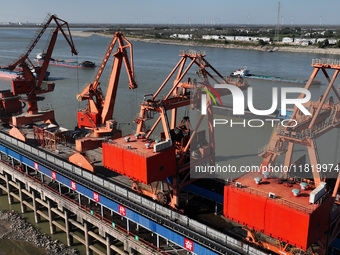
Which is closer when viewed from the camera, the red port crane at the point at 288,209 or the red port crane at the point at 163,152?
the red port crane at the point at 288,209

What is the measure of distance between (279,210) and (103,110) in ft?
69.2

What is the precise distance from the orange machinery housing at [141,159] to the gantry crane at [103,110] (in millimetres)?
5222

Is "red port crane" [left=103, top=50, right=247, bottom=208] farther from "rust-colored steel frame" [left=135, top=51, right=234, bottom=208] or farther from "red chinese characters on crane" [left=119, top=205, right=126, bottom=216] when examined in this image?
"red chinese characters on crane" [left=119, top=205, right=126, bottom=216]

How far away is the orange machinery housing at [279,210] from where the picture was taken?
48.4 ft

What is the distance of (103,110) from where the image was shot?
32.5 metres

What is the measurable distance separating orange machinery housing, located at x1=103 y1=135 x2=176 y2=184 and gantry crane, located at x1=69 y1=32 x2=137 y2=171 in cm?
522

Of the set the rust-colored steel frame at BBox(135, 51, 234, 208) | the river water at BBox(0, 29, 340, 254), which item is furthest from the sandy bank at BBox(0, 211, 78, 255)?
the rust-colored steel frame at BBox(135, 51, 234, 208)

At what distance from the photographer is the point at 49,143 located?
3209cm

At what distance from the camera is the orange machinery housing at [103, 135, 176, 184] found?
66.2 ft

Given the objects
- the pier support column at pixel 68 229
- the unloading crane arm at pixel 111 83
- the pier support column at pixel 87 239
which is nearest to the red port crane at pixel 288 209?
the pier support column at pixel 87 239

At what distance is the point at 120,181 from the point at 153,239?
5.56 meters

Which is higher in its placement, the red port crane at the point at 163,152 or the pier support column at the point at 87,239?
the red port crane at the point at 163,152

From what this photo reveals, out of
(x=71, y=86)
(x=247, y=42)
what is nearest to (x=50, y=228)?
(x=71, y=86)

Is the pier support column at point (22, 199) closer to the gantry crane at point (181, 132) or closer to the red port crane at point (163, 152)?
the red port crane at point (163, 152)
